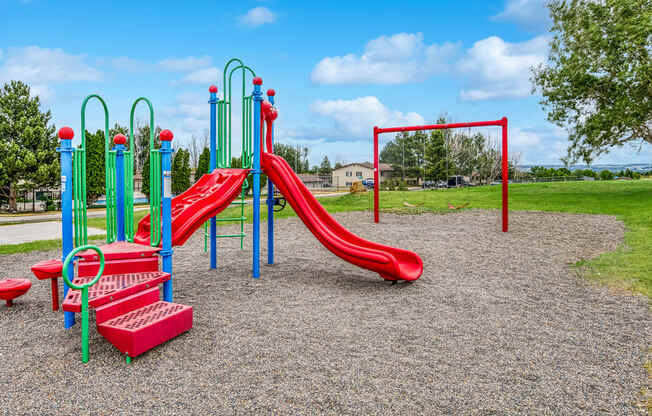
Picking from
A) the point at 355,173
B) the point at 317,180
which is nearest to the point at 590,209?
the point at 317,180

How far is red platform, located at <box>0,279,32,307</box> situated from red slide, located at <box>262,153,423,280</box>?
3.30 m

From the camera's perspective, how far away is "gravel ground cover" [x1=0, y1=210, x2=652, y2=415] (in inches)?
103

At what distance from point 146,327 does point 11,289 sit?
8.08 ft

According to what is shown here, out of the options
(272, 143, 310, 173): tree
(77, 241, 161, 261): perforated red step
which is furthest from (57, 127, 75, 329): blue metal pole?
(272, 143, 310, 173): tree

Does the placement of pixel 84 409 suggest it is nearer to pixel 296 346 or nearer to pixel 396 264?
pixel 296 346

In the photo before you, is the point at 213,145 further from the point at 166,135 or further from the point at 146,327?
the point at 146,327

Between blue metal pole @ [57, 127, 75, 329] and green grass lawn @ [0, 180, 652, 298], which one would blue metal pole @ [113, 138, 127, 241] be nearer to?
blue metal pole @ [57, 127, 75, 329]

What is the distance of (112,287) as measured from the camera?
3.59 meters

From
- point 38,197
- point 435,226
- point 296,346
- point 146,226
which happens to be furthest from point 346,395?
point 38,197

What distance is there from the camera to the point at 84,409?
8.26 ft

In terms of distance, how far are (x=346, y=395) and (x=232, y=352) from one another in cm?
111

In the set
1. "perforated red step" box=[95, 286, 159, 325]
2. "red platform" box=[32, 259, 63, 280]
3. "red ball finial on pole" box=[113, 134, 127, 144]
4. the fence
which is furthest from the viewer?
the fence

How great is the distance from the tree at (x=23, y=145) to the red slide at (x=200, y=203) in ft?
71.1

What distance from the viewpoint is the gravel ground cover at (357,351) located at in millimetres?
2604
